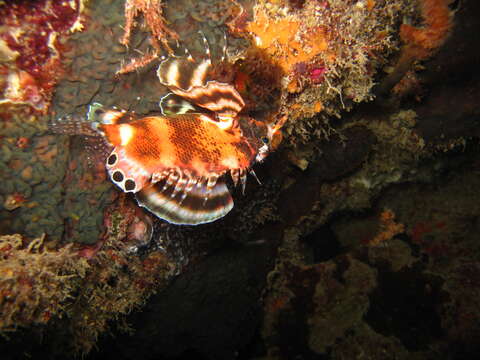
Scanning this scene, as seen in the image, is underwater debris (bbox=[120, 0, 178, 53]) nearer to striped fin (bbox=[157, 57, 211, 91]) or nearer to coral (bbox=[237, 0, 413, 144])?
striped fin (bbox=[157, 57, 211, 91])

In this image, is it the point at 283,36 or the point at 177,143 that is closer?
the point at 177,143

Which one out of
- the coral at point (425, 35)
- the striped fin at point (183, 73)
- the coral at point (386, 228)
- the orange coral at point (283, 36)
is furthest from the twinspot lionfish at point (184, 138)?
the coral at point (386, 228)

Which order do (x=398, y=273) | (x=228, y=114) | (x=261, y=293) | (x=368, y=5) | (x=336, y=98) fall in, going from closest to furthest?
(x=228, y=114)
(x=368, y=5)
(x=336, y=98)
(x=398, y=273)
(x=261, y=293)

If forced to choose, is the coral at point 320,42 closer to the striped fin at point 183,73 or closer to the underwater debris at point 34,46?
the striped fin at point 183,73

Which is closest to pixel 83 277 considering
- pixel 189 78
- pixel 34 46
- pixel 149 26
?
pixel 34 46

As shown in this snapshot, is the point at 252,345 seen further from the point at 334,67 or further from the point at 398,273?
the point at 334,67

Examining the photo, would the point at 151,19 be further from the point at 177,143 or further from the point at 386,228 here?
the point at 386,228

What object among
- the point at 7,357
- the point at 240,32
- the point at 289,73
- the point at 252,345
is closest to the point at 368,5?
the point at 289,73
